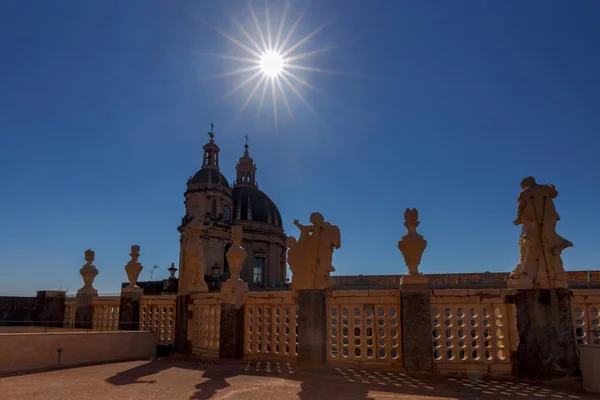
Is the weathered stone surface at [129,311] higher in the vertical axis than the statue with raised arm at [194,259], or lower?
lower

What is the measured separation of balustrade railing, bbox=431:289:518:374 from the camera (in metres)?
7.92

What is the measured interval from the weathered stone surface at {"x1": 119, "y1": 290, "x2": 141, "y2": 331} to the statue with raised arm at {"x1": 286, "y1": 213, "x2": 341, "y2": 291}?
598cm

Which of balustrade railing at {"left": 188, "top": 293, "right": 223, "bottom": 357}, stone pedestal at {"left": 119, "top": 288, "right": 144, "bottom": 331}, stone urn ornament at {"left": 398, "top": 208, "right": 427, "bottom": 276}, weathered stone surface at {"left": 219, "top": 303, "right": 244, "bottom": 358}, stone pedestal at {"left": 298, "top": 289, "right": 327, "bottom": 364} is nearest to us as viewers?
stone urn ornament at {"left": 398, "top": 208, "right": 427, "bottom": 276}

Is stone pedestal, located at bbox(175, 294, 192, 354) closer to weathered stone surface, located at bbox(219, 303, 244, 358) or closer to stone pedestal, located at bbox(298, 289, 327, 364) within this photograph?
weathered stone surface, located at bbox(219, 303, 244, 358)

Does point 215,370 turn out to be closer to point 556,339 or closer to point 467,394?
point 467,394

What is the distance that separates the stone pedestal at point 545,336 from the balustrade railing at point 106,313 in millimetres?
11176

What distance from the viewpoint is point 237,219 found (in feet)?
151

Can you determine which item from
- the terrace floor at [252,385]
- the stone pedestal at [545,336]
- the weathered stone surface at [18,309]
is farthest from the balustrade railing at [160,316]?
the stone pedestal at [545,336]

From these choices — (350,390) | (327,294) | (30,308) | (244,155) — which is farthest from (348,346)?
(244,155)

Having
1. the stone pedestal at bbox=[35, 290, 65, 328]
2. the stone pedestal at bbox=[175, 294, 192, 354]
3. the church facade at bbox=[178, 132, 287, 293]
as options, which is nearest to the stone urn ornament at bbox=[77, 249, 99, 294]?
the stone pedestal at bbox=[35, 290, 65, 328]

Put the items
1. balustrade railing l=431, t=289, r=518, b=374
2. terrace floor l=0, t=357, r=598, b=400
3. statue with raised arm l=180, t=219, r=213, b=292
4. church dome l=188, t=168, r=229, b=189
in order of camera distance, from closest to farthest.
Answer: terrace floor l=0, t=357, r=598, b=400 < balustrade railing l=431, t=289, r=518, b=374 < statue with raised arm l=180, t=219, r=213, b=292 < church dome l=188, t=168, r=229, b=189

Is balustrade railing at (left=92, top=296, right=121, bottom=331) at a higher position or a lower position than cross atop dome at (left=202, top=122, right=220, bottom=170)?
lower

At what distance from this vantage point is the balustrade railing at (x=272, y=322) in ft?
31.5

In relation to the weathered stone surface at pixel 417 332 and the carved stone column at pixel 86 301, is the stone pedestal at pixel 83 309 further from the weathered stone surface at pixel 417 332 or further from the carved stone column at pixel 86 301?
the weathered stone surface at pixel 417 332
